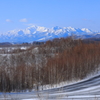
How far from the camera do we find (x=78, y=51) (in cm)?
3144

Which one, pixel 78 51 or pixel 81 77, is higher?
pixel 78 51

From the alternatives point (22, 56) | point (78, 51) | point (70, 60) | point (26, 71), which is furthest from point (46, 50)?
point (26, 71)

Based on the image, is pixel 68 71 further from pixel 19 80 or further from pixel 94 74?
pixel 19 80

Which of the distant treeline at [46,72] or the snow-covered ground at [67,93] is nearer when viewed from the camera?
the snow-covered ground at [67,93]

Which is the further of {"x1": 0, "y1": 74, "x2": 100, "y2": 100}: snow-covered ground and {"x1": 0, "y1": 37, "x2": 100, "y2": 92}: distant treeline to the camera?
{"x1": 0, "y1": 37, "x2": 100, "y2": 92}: distant treeline

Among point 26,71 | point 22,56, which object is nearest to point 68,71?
point 26,71

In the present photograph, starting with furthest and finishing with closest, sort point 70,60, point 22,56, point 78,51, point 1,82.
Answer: point 22,56, point 78,51, point 70,60, point 1,82

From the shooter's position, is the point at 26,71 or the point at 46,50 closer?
the point at 26,71

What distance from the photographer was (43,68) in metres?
22.6

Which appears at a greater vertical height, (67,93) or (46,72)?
(46,72)

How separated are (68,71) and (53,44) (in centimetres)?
2327

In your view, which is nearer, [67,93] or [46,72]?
[67,93]

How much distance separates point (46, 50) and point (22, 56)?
6.11 meters

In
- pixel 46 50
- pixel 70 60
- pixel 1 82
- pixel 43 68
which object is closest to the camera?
pixel 1 82
